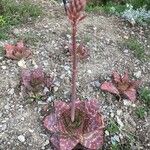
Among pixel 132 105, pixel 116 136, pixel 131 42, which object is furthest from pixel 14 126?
pixel 131 42

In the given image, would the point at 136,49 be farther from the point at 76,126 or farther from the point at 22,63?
the point at 76,126

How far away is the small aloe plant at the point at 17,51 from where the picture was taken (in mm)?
5980

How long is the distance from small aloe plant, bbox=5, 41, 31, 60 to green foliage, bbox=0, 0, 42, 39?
2.28ft

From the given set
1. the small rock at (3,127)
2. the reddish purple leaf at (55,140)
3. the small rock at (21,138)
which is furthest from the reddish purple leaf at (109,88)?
the small rock at (3,127)

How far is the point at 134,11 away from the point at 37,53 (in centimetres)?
227

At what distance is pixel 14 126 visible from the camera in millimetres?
5305

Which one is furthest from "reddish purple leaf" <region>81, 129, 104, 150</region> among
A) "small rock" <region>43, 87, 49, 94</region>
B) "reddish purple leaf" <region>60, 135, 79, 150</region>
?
"small rock" <region>43, 87, 49, 94</region>

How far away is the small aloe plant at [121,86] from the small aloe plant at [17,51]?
1289mm

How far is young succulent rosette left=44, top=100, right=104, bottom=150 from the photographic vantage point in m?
5.01

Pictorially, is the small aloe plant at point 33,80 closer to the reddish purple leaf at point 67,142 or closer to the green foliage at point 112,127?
Result: the reddish purple leaf at point 67,142

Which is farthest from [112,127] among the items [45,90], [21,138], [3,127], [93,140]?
[3,127]

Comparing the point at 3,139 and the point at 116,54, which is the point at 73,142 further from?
the point at 116,54

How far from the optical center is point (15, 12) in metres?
6.95

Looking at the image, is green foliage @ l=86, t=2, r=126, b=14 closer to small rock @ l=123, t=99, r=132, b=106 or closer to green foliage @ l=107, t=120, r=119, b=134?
small rock @ l=123, t=99, r=132, b=106
